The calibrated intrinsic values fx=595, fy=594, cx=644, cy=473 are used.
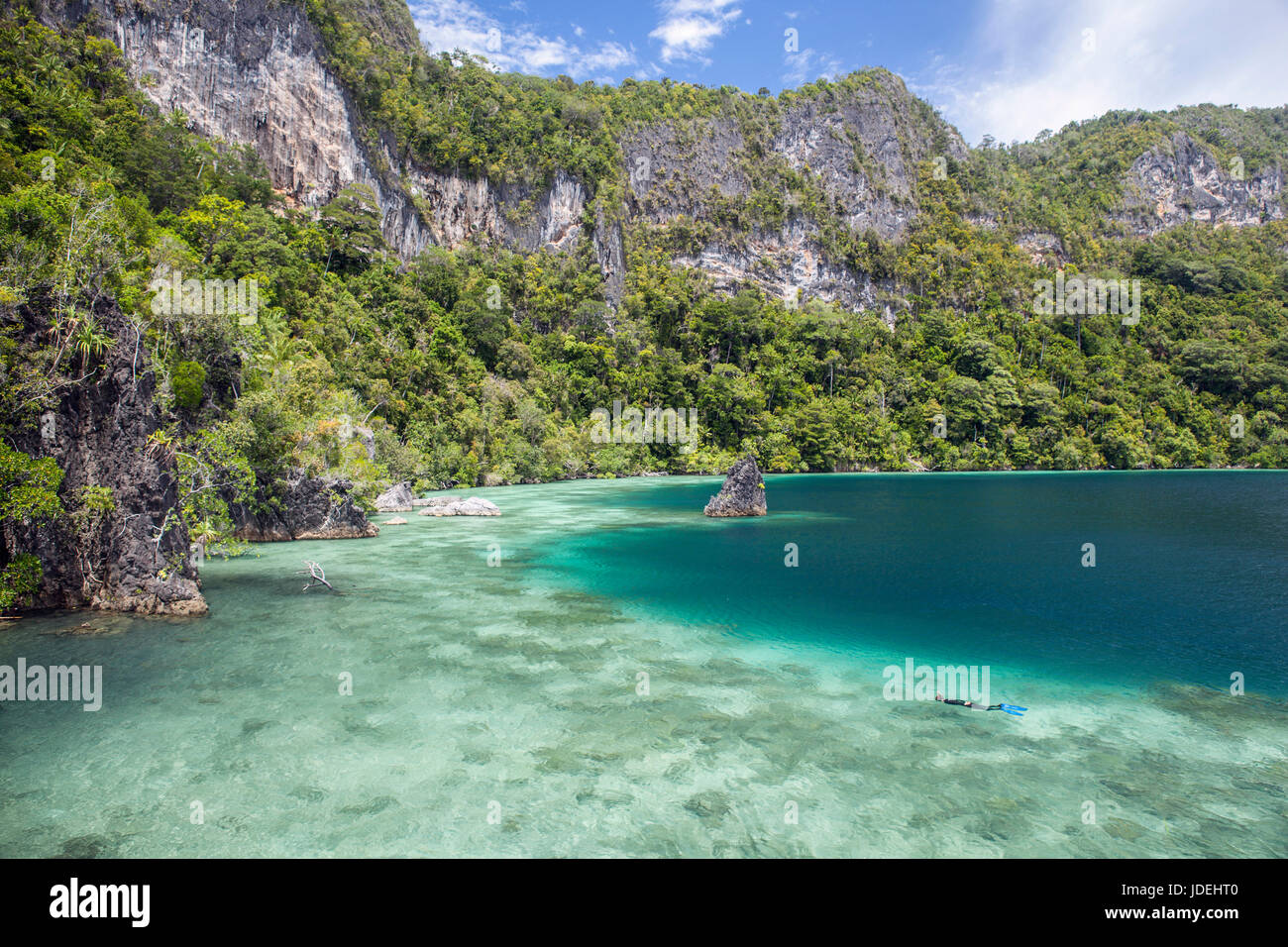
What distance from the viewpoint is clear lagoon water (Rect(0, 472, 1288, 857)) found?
6.07 meters

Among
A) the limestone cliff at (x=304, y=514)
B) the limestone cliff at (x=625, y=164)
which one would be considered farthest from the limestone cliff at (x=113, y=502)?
the limestone cliff at (x=625, y=164)

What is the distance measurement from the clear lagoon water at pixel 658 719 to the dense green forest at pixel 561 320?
6276mm

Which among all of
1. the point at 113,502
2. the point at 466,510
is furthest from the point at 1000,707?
the point at 466,510

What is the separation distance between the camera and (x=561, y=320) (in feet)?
268

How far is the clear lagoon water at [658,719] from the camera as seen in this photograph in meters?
6.07

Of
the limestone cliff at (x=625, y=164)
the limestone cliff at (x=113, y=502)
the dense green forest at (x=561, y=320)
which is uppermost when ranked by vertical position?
the limestone cliff at (x=625, y=164)

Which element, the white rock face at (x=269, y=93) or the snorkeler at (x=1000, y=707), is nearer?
the snorkeler at (x=1000, y=707)

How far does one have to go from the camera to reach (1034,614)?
15.3 m

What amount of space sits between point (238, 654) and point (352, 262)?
61.4 m

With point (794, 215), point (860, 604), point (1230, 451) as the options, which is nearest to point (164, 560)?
point (860, 604)

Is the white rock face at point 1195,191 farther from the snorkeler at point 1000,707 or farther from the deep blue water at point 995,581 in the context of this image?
the snorkeler at point 1000,707

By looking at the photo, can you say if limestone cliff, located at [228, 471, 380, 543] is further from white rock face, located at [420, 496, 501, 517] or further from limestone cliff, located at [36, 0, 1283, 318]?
limestone cliff, located at [36, 0, 1283, 318]

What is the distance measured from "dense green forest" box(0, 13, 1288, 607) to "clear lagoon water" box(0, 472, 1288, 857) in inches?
247

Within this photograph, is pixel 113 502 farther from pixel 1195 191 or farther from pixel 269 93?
pixel 1195 191
